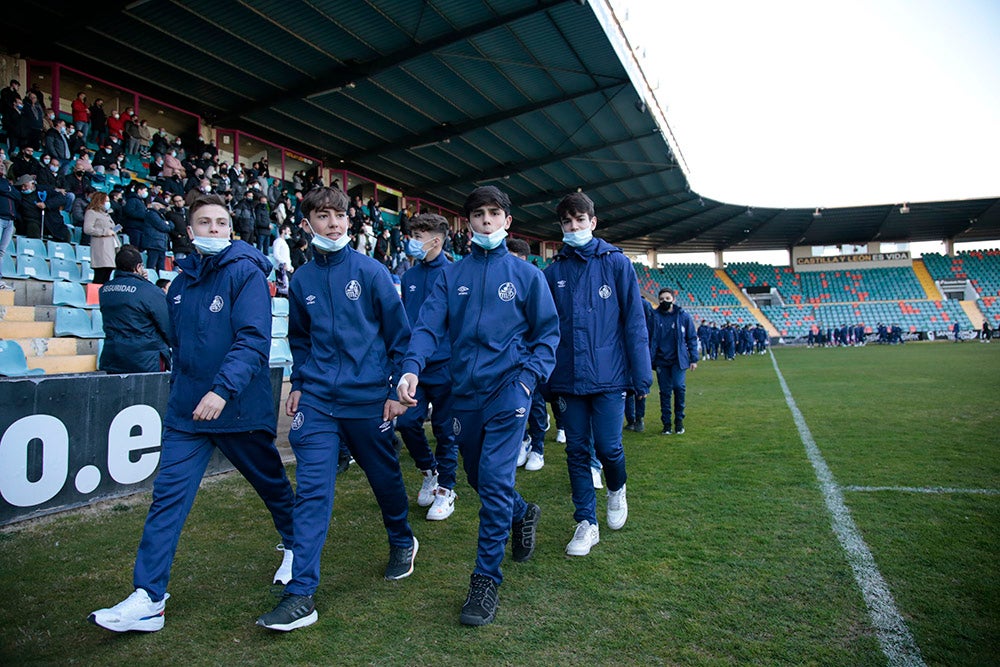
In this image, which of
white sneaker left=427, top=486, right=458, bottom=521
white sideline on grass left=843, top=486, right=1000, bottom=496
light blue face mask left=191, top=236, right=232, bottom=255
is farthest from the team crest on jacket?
white sideline on grass left=843, top=486, right=1000, bottom=496

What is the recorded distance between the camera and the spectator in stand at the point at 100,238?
370 inches

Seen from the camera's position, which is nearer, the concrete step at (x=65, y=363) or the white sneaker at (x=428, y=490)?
the white sneaker at (x=428, y=490)

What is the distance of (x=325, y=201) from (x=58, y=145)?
42.1 ft

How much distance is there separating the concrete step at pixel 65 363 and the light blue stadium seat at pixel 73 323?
0.44 m

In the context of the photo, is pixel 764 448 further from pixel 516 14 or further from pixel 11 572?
pixel 516 14

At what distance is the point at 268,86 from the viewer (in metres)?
17.8

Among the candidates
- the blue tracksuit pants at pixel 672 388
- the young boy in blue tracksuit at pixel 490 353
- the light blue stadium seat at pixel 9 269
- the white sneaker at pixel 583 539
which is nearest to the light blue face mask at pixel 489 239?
the young boy in blue tracksuit at pixel 490 353

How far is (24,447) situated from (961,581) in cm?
568

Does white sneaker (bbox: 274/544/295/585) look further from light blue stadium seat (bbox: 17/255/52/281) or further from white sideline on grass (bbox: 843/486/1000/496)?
light blue stadium seat (bbox: 17/255/52/281)

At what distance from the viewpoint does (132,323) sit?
5.61m

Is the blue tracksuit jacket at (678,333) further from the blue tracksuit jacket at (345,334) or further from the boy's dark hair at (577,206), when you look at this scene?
the blue tracksuit jacket at (345,334)

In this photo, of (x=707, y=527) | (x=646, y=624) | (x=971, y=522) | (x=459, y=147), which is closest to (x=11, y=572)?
(x=646, y=624)

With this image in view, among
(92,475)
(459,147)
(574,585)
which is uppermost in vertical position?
(459,147)

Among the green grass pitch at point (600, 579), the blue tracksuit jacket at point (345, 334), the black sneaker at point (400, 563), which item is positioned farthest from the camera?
the black sneaker at point (400, 563)
